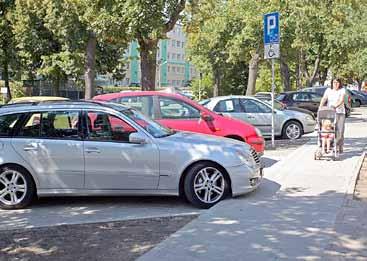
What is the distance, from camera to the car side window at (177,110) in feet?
35.7

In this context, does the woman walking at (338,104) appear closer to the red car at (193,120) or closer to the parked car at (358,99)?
the red car at (193,120)

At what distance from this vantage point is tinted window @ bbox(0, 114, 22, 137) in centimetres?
795

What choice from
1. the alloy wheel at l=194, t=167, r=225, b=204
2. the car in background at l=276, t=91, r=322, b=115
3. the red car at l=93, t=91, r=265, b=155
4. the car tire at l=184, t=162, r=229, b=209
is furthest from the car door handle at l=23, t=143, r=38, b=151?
the car in background at l=276, t=91, r=322, b=115

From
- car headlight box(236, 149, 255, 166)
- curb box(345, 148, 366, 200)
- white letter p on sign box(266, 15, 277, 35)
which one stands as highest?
white letter p on sign box(266, 15, 277, 35)

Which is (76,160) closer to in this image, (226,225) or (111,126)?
(111,126)

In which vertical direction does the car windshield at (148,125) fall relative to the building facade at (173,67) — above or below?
below

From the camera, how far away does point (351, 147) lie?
13820mm

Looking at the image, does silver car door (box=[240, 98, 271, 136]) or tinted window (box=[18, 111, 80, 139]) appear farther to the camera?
silver car door (box=[240, 98, 271, 136])

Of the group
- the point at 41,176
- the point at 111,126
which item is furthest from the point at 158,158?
the point at 41,176

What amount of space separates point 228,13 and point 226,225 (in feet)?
85.9

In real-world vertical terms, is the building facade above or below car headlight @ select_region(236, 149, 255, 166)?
above

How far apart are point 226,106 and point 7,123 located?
879cm

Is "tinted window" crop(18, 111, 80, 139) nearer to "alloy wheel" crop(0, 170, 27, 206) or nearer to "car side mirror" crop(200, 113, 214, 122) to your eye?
"alloy wheel" crop(0, 170, 27, 206)

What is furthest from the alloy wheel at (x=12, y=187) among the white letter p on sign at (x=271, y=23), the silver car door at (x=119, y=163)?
the white letter p on sign at (x=271, y=23)
